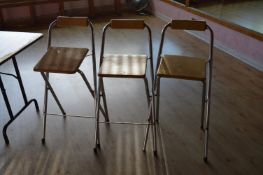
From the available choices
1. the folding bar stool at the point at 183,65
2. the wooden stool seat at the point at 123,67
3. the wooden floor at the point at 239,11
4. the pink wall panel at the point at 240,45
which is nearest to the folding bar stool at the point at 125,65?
the wooden stool seat at the point at 123,67

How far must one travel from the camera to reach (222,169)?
1.94m

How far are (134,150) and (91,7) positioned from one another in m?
3.79

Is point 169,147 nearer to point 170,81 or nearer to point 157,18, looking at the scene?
point 170,81

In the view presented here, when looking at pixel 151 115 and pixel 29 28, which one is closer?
pixel 151 115

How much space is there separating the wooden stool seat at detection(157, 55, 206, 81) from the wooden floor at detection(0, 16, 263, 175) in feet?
1.96

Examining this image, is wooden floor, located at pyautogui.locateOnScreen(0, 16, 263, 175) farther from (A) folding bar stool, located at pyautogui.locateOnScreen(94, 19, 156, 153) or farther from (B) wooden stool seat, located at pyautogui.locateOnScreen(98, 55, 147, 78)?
(B) wooden stool seat, located at pyautogui.locateOnScreen(98, 55, 147, 78)

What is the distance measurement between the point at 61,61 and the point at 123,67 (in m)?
0.45

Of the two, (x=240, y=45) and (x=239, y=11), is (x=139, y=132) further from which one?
(x=239, y=11)

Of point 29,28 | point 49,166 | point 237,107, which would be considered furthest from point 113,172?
point 29,28

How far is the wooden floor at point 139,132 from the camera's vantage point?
6.51ft

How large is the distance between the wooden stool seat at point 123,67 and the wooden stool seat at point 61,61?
0.61 feet

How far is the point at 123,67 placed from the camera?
77.4 inches

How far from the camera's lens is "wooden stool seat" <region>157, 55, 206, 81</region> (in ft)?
6.01

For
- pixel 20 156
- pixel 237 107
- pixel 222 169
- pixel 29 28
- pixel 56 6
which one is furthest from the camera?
pixel 56 6
